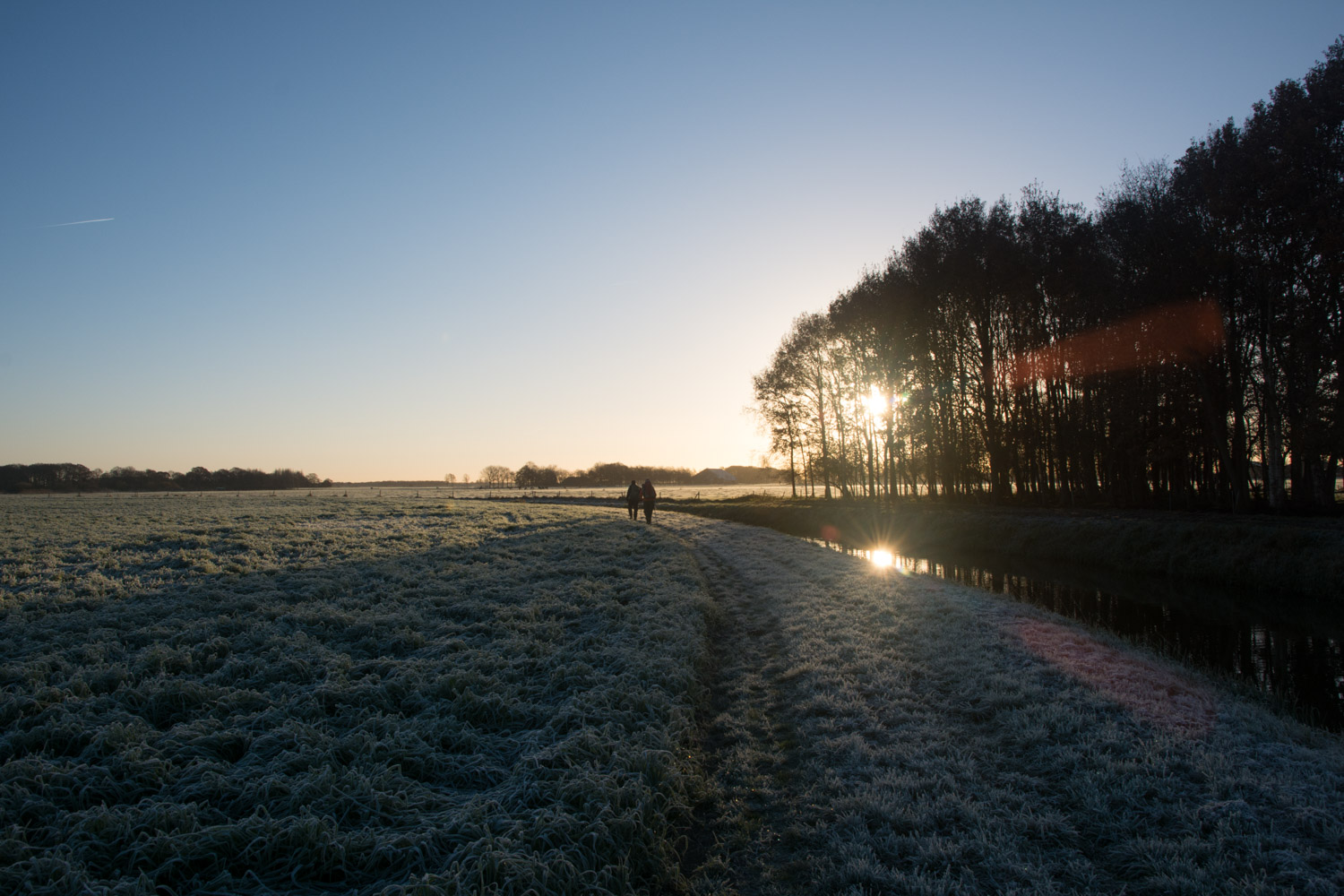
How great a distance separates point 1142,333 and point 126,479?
127m

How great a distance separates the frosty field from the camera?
4160mm

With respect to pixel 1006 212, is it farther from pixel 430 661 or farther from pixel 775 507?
pixel 430 661

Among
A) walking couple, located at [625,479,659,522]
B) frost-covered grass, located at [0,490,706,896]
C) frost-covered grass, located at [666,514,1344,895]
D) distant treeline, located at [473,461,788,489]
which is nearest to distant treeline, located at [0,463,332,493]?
distant treeline, located at [473,461,788,489]

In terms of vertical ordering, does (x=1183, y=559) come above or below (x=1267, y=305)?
below

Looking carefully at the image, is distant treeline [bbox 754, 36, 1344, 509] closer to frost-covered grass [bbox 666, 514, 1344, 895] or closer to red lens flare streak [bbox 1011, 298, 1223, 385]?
red lens flare streak [bbox 1011, 298, 1223, 385]

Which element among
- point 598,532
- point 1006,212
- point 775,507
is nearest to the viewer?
point 598,532

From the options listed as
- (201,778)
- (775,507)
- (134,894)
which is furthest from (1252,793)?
(775,507)

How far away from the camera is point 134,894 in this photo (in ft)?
11.8

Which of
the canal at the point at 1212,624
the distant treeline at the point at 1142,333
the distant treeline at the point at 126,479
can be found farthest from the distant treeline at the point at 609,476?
the canal at the point at 1212,624

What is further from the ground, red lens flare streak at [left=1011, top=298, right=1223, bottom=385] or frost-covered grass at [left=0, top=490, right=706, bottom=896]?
red lens flare streak at [left=1011, top=298, right=1223, bottom=385]

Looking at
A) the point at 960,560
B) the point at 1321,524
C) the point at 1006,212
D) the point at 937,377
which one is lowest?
the point at 960,560

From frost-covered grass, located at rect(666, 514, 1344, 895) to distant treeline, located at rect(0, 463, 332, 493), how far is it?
103486 mm

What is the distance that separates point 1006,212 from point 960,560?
63.3 feet

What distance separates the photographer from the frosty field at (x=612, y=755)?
13.6ft
